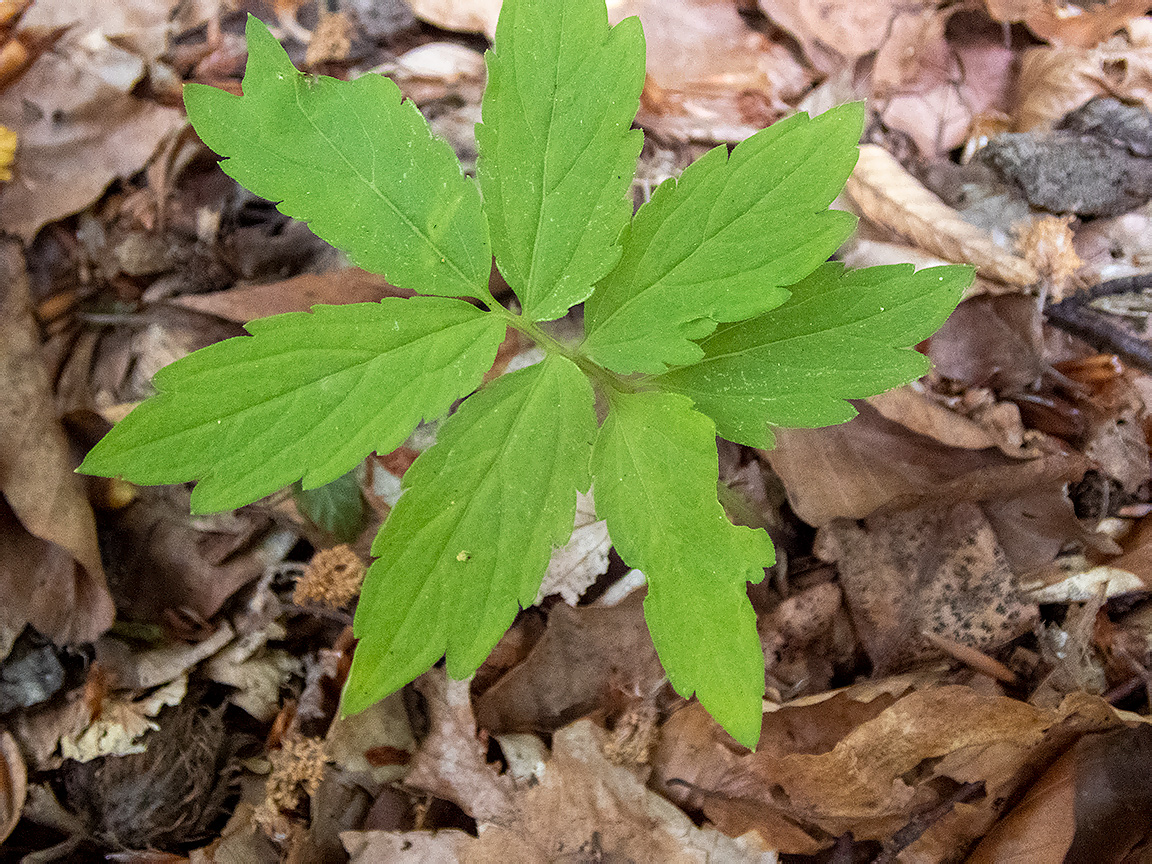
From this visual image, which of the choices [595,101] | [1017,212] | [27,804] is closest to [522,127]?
[595,101]

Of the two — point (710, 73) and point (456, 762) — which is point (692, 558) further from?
point (710, 73)

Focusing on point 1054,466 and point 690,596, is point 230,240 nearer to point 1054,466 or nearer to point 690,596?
point 690,596

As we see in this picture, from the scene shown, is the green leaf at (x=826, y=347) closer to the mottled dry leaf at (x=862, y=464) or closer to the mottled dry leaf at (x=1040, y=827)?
the mottled dry leaf at (x=862, y=464)

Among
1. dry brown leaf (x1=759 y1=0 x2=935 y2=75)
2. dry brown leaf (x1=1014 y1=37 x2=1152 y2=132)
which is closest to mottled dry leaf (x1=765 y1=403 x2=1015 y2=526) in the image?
dry brown leaf (x1=1014 y1=37 x2=1152 y2=132)

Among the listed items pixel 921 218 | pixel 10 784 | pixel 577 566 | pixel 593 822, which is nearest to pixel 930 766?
pixel 593 822

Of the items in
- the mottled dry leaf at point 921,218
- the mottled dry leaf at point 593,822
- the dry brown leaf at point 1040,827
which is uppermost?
the mottled dry leaf at point 921,218

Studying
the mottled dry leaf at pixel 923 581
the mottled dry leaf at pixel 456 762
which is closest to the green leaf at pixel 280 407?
the mottled dry leaf at pixel 456 762

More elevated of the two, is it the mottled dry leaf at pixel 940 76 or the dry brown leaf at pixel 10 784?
the mottled dry leaf at pixel 940 76

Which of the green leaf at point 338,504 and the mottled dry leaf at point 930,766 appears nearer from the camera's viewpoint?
the mottled dry leaf at point 930,766
